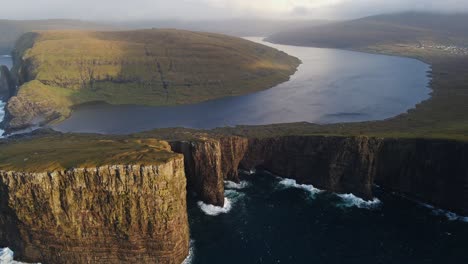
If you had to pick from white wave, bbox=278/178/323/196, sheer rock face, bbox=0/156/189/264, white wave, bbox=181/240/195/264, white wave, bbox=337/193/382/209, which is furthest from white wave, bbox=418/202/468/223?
sheer rock face, bbox=0/156/189/264

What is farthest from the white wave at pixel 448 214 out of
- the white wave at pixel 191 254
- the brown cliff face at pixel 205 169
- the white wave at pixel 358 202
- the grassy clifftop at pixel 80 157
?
the grassy clifftop at pixel 80 157

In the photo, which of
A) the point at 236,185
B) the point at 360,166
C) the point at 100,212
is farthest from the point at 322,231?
the point at 100,212

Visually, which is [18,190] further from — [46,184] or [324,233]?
[324,233]

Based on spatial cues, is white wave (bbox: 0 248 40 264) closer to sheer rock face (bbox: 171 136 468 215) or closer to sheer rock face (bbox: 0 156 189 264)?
sheer rock face (bbox: 0 156 189 264)

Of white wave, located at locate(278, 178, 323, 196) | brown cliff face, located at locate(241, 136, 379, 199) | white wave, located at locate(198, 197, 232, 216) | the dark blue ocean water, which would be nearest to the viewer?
the dark blue ocean water

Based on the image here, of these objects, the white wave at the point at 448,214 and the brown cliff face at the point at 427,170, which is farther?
the brown cliff face at the point at 427,170

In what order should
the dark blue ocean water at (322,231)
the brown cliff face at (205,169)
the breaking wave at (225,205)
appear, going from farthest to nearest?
the brown cliff face at (205,169) → the breaking wave at (225,205) → the dark blue ocean water at (322,231)

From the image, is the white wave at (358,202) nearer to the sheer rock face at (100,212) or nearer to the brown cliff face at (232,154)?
the brown cliff face at (232,154)

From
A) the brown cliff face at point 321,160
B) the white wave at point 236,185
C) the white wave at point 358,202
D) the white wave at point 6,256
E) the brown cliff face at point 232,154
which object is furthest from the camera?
the brown cliff face at point 232,154
